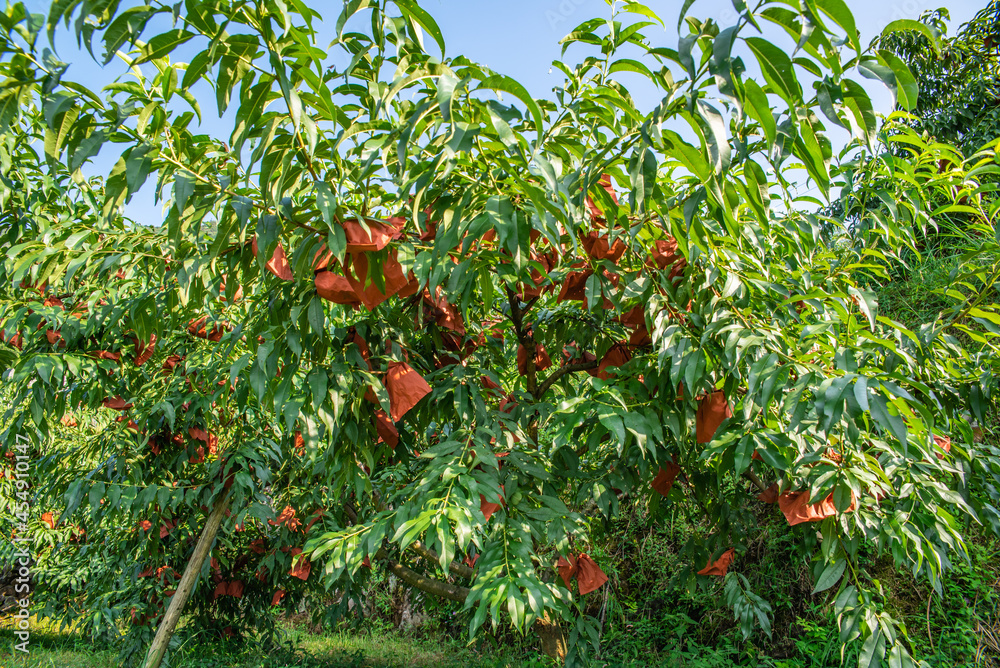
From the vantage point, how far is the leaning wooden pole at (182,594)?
198cm

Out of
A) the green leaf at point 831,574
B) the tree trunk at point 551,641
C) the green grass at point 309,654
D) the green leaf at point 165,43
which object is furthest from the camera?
the green grass at point 309,654

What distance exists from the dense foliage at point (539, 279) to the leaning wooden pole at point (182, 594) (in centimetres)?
64

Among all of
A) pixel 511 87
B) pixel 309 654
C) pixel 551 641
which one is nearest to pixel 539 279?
pixel 511 87

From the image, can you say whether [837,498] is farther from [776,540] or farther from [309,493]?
[776,540]

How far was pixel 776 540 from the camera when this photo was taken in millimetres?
3498

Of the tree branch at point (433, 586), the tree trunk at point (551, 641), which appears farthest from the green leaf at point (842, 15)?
the tree branch at point (433, 586)

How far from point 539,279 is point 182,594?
175 cm

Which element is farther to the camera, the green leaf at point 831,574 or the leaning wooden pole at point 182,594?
the leaning wooden pole at point 182,594

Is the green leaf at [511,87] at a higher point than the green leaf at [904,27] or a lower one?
higher

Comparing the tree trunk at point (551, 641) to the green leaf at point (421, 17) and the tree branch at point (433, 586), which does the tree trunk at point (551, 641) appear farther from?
the green leaf at point (421, 17)

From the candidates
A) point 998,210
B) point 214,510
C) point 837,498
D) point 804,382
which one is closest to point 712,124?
point 804,382

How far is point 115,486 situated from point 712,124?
7.92 ft

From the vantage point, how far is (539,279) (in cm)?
150

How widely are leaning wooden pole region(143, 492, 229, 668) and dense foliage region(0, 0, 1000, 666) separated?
2.11ft
